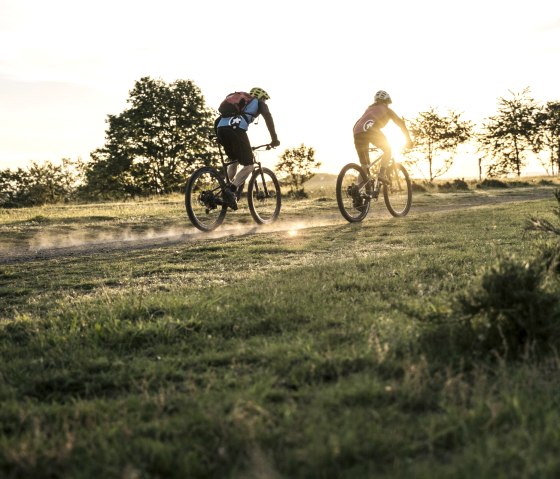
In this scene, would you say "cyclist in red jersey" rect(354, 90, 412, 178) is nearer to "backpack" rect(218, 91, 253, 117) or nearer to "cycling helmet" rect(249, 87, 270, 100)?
"cycling helmet" rect(249, 87, 270, 100)

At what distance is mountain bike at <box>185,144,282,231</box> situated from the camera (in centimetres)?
1108

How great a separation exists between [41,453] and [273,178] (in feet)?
34.9

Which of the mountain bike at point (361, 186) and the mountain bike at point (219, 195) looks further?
the mountain bike at point (361, 186)

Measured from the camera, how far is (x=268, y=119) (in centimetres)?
1138

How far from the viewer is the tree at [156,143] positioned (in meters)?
47.7

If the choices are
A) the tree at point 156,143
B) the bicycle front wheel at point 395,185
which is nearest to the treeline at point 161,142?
the tree at point 156,143

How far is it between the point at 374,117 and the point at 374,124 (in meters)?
0.15

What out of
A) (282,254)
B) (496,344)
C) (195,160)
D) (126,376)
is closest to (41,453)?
(126,376)

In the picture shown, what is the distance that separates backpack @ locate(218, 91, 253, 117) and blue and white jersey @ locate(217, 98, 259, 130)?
8 centimetres

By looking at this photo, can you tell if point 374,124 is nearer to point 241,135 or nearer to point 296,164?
point 241,135

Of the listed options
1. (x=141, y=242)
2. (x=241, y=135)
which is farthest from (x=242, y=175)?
(x=141, y=242)

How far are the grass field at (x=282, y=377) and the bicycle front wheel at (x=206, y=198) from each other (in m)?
4.60

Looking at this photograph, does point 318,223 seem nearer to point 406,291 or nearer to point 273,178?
point 273,178

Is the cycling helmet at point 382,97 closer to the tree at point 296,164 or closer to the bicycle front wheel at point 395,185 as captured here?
the bicycle front wheel at point 395,185
